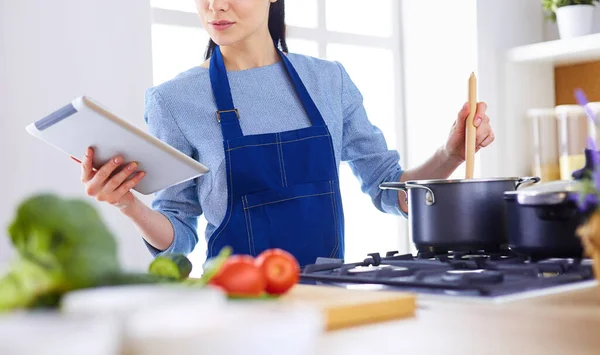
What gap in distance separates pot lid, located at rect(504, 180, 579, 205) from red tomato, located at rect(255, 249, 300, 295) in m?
0.47

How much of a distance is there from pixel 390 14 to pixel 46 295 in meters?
3.55

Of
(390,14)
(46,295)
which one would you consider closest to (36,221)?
(46,295)

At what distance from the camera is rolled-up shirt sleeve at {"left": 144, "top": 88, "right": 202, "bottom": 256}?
2.07m

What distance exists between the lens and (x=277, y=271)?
3.57 ft

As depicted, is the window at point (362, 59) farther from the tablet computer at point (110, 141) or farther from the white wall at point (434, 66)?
the tablet computer at point (110, 141)

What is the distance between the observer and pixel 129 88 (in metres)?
2.92

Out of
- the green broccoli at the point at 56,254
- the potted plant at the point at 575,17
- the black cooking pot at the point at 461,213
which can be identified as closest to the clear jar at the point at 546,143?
the potted plant at the point at 575,17

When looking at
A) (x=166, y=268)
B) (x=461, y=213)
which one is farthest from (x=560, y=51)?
(x=166, y=268)

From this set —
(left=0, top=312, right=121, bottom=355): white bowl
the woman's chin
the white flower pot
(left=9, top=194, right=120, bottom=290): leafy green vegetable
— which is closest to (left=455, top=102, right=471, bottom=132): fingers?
the woman's chin

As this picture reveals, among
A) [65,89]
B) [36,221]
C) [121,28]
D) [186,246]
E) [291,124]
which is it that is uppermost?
[121,28]

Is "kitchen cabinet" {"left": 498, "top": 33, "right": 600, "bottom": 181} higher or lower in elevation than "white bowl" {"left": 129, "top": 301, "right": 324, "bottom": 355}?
higher

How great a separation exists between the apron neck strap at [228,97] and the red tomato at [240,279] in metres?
1.05

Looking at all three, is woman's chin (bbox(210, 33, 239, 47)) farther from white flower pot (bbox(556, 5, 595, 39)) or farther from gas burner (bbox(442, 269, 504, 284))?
white flower pot (bbox(556, 5, 595, 39))

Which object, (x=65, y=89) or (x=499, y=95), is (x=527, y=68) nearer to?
(x=499, y=95)
